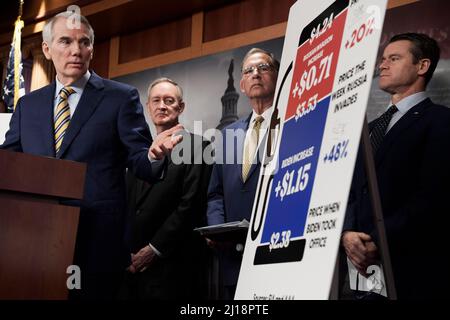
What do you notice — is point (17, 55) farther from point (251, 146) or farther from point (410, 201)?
point (410, 201)

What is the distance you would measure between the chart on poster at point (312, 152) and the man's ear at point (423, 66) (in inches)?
38.4

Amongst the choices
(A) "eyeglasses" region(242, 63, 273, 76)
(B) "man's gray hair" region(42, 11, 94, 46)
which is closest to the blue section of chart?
(B) "man's gray hair" region(42, 11, 94, 46)

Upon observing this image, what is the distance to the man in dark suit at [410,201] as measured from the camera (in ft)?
8.23

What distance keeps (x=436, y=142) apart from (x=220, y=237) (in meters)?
1.00

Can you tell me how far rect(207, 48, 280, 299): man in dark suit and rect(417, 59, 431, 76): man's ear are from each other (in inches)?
31.2

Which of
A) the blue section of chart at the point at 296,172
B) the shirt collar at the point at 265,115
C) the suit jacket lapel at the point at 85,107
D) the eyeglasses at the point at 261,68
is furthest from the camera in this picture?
the eyeglasses at the point at 261,68

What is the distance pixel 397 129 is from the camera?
2.80 metres

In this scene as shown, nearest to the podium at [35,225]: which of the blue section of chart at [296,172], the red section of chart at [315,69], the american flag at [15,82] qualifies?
the blue section of chart at [296,172]

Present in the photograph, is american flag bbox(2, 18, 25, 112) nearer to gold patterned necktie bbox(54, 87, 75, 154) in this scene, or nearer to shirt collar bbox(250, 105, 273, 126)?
shirt collar bbox(250, 105, 273, 126)

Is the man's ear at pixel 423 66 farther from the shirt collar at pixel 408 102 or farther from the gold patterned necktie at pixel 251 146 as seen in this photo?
the gold patterned necktie at pixel 251 146

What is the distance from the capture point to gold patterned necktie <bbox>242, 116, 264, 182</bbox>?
3613mm

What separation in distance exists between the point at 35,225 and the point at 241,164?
162 centimetres

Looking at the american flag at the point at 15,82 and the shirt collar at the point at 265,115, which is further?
the american flag at the point at 15,82
